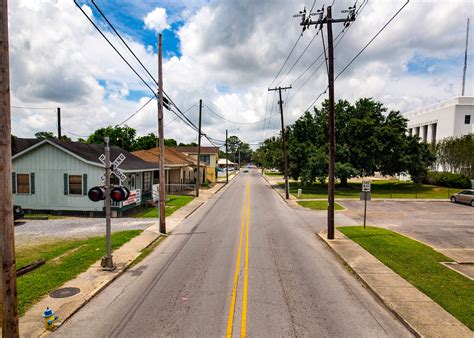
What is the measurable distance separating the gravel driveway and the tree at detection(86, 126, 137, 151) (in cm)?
5936

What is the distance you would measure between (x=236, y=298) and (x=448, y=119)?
58.1m

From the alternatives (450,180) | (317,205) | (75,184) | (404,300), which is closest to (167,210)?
(75,184)

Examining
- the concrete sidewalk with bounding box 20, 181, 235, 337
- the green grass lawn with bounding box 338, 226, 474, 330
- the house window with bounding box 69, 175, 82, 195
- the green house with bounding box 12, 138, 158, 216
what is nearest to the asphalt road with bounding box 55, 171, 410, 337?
the concrete sidewalk with bounding box 20, 181, 235, 337

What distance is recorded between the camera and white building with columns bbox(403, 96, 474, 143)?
51344 millimetres

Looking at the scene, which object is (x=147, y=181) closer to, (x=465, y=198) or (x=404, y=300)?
(x=404, y=300)

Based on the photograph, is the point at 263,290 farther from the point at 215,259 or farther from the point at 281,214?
the point at 281,214

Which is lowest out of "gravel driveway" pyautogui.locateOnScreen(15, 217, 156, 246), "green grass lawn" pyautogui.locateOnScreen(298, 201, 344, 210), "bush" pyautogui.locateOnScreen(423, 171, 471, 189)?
"green grass lawn" pyautogui.locateOnScreen(298, 201, 344, 210)

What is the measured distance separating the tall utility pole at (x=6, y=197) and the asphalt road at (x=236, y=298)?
1479 mm

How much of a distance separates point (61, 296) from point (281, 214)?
17196 millimetres

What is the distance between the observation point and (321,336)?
659cm

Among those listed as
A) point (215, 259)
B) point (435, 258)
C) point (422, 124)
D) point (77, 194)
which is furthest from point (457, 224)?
point (422, 124)

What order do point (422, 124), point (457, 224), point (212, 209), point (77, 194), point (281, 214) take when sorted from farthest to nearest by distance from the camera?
1. point (422, 124)
2. point (212, 209)
3. point (281, 214)
4. point (77, 194)
5. point (457, 224)

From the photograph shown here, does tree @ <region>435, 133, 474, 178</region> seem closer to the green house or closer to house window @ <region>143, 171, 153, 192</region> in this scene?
house window @ <region>143, 171, 153, 192</region>

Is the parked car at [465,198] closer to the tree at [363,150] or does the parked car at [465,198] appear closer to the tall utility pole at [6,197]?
the tree at [363,150]
